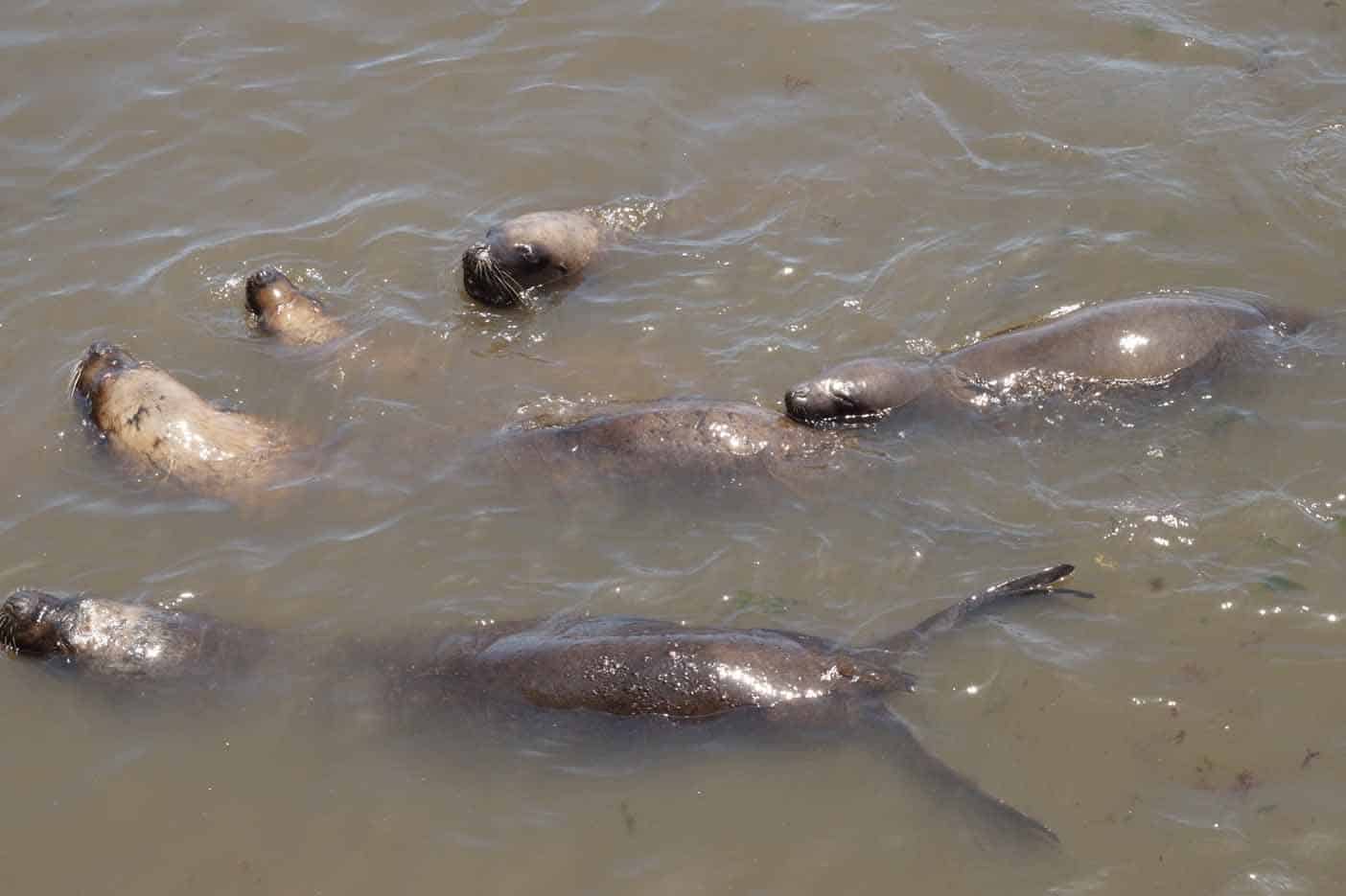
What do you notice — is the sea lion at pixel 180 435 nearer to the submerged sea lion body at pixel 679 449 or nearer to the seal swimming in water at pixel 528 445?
the seal swimming in water at pixel 528 445

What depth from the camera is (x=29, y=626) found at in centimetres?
692

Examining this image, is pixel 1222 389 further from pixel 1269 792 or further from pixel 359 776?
pixel 359 776

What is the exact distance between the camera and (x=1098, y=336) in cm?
754

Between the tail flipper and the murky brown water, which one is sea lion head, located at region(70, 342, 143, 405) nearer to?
the murky brown water

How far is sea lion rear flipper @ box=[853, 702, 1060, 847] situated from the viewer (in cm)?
564

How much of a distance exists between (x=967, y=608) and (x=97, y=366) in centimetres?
512

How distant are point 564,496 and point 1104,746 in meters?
2.88

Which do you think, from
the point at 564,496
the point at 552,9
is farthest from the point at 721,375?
the point at 552,9

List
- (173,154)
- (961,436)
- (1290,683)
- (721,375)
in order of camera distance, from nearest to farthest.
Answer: (1290,683)
(961,436)
(721,375)
(173,154)

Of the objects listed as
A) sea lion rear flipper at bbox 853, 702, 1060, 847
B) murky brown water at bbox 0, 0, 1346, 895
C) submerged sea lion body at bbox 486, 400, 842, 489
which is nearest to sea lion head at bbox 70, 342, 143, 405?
murky brown water at bbox 0, 0, 1346, 895

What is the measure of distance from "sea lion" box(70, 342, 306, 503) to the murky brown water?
0.19 m

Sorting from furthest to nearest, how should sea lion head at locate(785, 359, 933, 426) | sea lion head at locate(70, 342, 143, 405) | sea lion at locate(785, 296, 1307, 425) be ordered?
sea lion head at locate(70, 342, 143, 405), sea lion head at locate(785, 359, 933, 426), sea lion at locate(785, 296, 1307, 425)

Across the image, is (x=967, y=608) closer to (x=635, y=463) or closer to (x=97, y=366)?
(x=635, y=463)

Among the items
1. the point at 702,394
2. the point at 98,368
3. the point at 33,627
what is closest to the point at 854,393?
the point at 702,394
